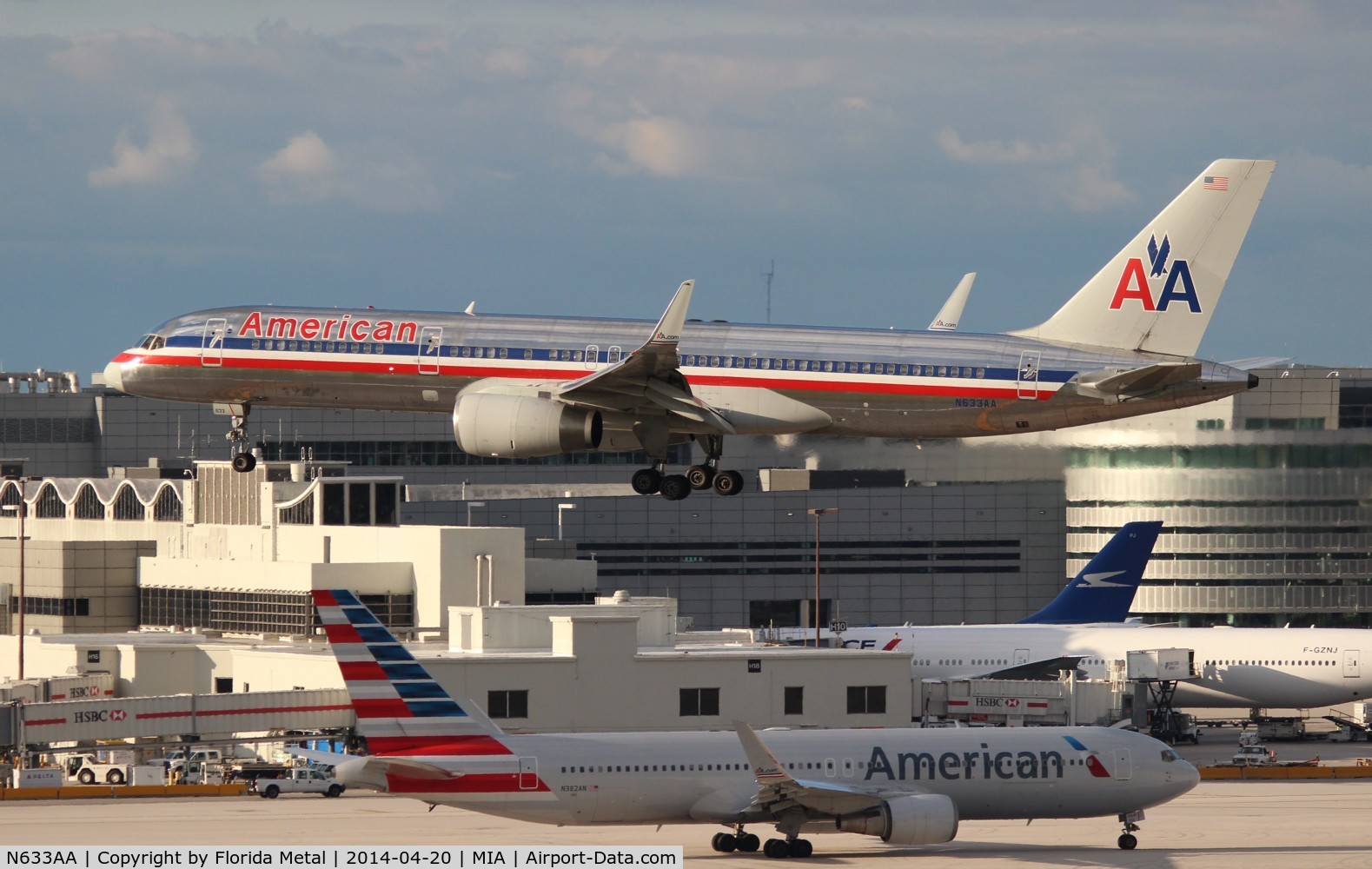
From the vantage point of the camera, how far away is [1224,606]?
135 meters

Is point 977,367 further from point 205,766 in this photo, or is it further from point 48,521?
point 48,521

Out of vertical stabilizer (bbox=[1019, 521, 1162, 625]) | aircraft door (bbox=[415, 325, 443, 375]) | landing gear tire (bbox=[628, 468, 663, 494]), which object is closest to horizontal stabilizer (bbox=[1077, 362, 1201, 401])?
landing gear tire (bbox=[628, 468, 663, 494])

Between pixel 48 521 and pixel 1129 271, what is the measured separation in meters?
89.6

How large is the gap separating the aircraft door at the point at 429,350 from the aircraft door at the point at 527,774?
1111 centimetres

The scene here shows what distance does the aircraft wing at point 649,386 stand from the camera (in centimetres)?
5556

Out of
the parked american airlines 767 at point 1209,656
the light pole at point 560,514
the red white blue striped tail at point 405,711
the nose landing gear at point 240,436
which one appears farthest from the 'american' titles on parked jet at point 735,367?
the light pole at point 560,514

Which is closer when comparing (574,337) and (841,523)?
(574,337)

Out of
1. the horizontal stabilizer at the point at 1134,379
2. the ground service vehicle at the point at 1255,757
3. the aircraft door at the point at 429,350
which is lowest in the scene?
the ground service vehicle at the point at 1255,757

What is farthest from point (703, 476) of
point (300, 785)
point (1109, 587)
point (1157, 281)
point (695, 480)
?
point (1109, 587)

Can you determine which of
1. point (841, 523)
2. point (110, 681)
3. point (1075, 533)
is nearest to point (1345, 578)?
point (1075, 533)

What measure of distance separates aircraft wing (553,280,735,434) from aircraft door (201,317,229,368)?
10.9 metres

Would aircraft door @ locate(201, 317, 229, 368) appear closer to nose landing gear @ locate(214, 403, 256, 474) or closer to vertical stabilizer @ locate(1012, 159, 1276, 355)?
nose landing gear @ locate(214, 403, 256, 474)

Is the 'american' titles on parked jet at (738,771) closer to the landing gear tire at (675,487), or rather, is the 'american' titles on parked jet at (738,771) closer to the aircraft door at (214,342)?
the landing gear tire at (675,487)

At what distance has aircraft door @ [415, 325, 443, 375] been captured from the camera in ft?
197
